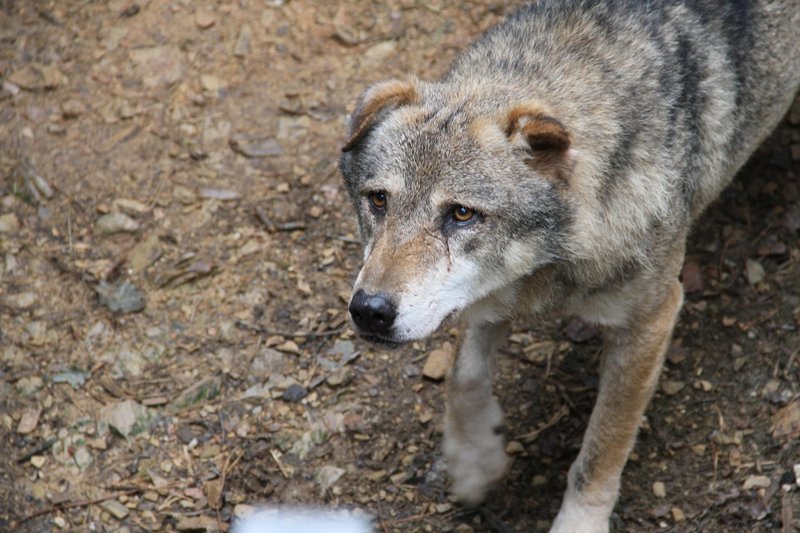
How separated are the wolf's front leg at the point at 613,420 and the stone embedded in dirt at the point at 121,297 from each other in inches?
117

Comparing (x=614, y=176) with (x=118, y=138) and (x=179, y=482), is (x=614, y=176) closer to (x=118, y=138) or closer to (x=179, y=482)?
(x=179, y=482)

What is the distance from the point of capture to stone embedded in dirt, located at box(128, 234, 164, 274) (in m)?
6.25

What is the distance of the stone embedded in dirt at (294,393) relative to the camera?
5781mm

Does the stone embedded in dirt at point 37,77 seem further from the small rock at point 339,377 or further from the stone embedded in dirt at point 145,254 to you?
the small rock at point 339,377

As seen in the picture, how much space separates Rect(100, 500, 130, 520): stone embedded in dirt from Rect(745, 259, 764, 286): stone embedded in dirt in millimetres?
4100

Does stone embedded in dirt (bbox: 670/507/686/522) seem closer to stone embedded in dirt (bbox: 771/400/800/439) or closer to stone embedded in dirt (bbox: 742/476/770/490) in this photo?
stone embedded in dirt (bbox: 742/476/770/490)

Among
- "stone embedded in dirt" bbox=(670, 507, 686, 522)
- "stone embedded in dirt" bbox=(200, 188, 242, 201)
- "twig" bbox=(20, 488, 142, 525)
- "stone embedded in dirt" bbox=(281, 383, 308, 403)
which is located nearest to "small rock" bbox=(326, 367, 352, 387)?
"stone embedded in dirt" bbox=(281, 383, 308, 403)

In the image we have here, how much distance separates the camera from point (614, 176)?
4.20m

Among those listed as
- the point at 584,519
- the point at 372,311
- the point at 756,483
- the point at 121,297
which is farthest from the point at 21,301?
the point at 756,483

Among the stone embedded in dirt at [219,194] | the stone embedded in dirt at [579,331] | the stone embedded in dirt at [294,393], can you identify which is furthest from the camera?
the stone embedded in dirt at [219,194]

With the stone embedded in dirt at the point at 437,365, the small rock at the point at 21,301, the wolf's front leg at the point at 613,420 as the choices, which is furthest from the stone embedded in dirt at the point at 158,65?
the wolf's front leg at the point at 613,420

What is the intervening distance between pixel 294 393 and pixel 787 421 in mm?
2883

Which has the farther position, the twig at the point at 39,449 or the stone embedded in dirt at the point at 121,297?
the stone embedded in dirt at the point at 121,297

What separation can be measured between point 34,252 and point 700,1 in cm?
442
